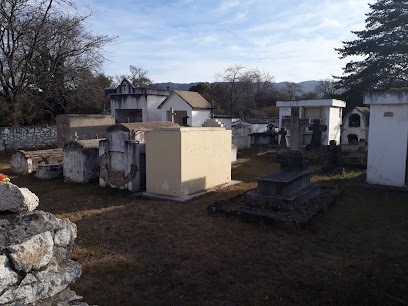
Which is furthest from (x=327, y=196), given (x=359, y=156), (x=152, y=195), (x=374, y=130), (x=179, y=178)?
(x=359, y=156)

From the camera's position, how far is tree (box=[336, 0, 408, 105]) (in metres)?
24.9

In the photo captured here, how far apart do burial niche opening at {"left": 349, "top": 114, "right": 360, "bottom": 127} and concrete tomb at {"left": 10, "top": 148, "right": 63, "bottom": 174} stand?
725 inches

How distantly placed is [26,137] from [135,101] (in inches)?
277

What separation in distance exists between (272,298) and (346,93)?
90.1 feet

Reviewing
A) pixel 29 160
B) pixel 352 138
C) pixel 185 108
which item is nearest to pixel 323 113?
pixel 352 138

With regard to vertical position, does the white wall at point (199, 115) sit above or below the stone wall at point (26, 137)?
above

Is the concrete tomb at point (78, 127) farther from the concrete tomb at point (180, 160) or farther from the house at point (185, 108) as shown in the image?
the concrete tomb at point (180, 160)

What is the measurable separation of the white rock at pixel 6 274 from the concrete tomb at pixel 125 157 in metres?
7.47

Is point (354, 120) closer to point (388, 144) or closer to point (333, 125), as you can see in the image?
point (333, 125)

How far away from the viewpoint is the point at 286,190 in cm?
754

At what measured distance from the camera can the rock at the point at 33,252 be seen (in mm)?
2066

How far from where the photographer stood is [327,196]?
335 inches

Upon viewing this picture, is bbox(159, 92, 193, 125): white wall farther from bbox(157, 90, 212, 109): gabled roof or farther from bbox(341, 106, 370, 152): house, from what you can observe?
bbox(341, 106, 370, 152): house

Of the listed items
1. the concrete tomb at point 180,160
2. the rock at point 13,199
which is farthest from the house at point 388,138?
the rock at point 13,199
